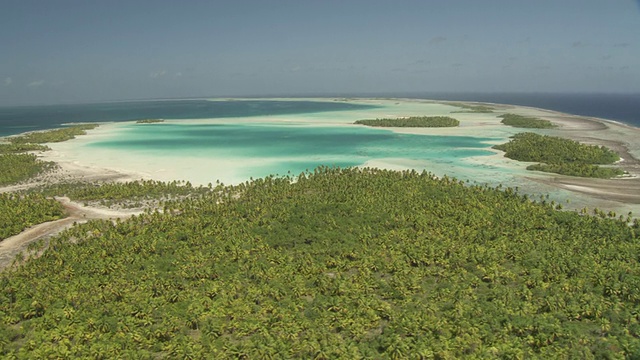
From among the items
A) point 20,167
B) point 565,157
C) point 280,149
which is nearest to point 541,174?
point 565,157

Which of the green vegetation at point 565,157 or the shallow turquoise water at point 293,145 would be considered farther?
the shallow turquoise water at point 293,145

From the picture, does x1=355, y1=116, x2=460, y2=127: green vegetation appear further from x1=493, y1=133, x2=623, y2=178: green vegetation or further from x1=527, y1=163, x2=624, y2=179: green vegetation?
x1=527, y1=163, x2=624, y2=179: green vegetation

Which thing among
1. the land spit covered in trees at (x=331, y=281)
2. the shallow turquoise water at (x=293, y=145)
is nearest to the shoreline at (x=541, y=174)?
the shallow turquoise water at (x=293, y=145)

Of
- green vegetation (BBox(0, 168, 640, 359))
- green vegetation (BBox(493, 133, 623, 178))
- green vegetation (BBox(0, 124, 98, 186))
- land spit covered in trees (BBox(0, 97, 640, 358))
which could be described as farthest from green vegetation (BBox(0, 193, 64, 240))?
green vegetation (BBox(493, 133, 623, 178))

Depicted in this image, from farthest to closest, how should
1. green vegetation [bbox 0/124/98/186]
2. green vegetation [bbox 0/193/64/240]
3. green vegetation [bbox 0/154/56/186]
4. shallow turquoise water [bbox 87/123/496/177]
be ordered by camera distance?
shallow turquoise water [bbox 87/123/496/177]
green vegetation [bbox 0/124/98/186]
green vegetation [bbox 0/154/56/186]
green vegetation [bbox 0/193/64/240]

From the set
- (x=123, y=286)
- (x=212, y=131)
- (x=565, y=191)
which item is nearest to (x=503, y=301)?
(x=123, y=286)

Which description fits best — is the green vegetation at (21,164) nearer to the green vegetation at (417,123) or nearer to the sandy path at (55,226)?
the sandy path at (55,226)

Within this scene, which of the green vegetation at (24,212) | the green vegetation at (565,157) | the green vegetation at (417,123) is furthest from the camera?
the green vegetation at (417,123)
